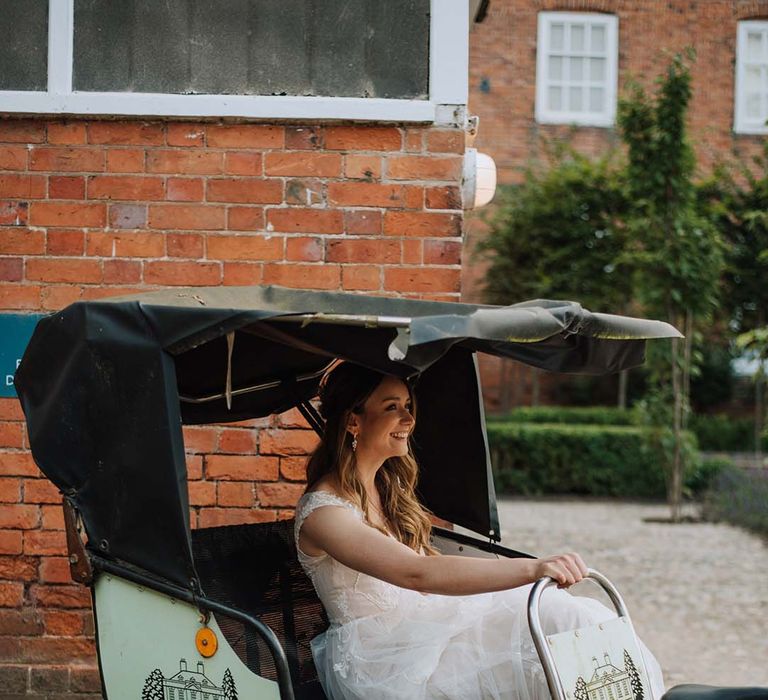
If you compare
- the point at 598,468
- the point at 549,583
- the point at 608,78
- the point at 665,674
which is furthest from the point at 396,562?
the point at 608,78

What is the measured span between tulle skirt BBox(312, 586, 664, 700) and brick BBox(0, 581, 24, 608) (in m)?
1.82

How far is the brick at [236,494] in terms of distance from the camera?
15.2ft

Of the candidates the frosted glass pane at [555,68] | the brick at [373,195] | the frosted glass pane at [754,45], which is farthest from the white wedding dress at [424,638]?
the frosted glass pane at [754,45]

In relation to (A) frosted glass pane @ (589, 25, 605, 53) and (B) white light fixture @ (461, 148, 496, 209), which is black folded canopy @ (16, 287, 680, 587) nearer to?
(B) white light fixture @ (461, 148, 496, 209)

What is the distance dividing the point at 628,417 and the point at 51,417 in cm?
1601

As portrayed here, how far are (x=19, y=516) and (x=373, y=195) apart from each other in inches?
79.4

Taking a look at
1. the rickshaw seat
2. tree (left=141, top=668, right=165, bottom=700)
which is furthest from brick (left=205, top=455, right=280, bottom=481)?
tree (left=141, top=668, right=165, bottom=700)

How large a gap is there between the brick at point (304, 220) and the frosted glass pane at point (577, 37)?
17.4 metres

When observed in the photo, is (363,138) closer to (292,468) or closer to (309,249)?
(309,249)

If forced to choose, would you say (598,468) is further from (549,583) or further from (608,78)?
(549,583)

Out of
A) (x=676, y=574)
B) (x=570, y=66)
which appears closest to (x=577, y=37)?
(x=570, y=66)

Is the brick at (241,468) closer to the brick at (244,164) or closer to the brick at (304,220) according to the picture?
the brick at (304,220)

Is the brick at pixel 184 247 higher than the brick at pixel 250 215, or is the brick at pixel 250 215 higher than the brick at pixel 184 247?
the brick at pixel 250 215

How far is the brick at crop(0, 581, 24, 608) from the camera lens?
4656 millimetres
